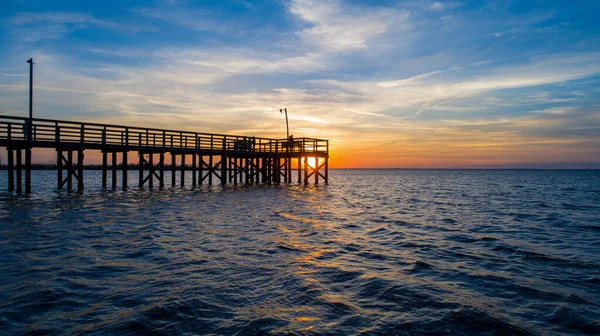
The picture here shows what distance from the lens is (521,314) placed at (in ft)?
19.5

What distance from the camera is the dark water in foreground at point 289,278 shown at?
17.8 ft

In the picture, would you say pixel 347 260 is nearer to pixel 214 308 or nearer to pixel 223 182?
pixel 214 308

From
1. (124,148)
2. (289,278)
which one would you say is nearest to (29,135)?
(124,148)

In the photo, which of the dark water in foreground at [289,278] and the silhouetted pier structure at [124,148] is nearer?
the dark water in foreground at [289,278]

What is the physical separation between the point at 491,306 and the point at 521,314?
454 millimetres

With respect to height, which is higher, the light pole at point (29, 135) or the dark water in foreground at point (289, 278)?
the light pole at point (29, 135)

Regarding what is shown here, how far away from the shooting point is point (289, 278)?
7.46 metres

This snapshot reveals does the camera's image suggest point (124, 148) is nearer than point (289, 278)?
No

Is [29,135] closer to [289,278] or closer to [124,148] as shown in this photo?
[124,148]

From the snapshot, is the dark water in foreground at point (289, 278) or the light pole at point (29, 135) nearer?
the dark water in foreground at point (289, 278)

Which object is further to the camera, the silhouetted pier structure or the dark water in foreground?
the silhouetted pier structure

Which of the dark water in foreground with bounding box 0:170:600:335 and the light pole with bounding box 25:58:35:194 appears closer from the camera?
the dark water in foreground with bounding box 0:170:600:335

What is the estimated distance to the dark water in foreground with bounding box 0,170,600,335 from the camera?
17.8 feet

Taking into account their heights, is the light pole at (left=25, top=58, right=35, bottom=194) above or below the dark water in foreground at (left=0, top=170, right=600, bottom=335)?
above
